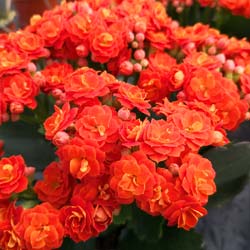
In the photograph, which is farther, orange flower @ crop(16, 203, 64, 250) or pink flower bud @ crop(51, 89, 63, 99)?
pink flower bud @ crop(51, 89, 63, 99)

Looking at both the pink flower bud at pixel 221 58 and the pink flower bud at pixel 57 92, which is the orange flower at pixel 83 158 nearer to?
the pink flower bud at pixel 57 92

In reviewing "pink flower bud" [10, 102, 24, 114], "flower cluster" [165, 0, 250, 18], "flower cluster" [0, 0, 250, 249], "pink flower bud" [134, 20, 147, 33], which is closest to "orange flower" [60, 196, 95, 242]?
"flower cluster" [0, 0, 250, 249]

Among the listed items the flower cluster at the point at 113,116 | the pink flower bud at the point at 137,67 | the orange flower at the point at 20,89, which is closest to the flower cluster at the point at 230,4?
the flower cluster at the point at 113,116

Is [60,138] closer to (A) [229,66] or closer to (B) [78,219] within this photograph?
(B) [78,219]

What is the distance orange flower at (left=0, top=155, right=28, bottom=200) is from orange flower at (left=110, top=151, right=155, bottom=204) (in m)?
0.09

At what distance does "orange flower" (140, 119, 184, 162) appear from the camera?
350 mm

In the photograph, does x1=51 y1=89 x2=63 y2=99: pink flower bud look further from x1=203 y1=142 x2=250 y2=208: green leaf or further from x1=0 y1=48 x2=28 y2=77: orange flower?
x1=203 y1=142 x2=250 y2=208: green leaf

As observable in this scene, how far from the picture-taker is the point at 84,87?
401mm

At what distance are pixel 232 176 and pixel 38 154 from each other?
0.22 metres

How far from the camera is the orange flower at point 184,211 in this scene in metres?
0.35

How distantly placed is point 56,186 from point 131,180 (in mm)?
76

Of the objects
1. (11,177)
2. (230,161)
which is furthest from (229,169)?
(11,177)

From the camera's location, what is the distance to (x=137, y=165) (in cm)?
34

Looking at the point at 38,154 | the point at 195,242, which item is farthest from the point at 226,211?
the point at 38,154
